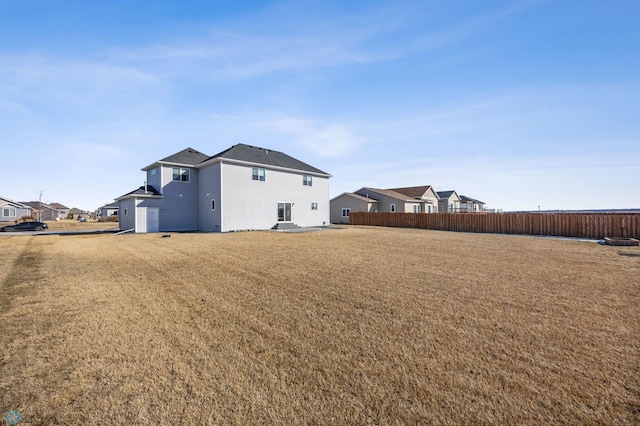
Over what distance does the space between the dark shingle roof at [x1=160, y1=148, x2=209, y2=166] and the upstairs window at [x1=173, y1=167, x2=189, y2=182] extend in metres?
0.61

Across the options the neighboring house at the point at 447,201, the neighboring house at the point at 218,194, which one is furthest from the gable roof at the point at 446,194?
the neighboring house at the point at 218,194

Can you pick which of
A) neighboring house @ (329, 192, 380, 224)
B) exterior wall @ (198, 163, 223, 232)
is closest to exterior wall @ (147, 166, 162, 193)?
exterior wall @ (198, 163, 223, 232)

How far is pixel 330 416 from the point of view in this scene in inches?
103

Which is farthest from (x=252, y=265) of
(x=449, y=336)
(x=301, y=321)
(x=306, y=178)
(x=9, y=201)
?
(x=9, y=201)

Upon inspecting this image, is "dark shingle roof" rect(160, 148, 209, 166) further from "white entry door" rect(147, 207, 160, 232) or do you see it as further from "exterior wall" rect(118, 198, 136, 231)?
"exterior wall" rect(118, 198, 136, 231)

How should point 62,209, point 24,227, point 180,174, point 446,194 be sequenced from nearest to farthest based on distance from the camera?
1. point 180,174
2. point 24,227
3. point 446,194
4. point 62,209

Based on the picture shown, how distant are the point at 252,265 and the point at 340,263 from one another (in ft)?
9.41

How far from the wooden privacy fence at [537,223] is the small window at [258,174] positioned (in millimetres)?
15258

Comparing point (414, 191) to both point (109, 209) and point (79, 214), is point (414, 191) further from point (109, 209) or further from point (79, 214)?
point (79, 214)

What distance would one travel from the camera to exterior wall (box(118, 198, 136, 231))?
22688 millimetres

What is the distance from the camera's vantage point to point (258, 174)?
78.6ft

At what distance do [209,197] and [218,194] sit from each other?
1821mm

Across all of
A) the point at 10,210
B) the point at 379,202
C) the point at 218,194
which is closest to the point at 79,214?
the point at 10,210

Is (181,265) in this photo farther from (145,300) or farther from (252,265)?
(145,300)
